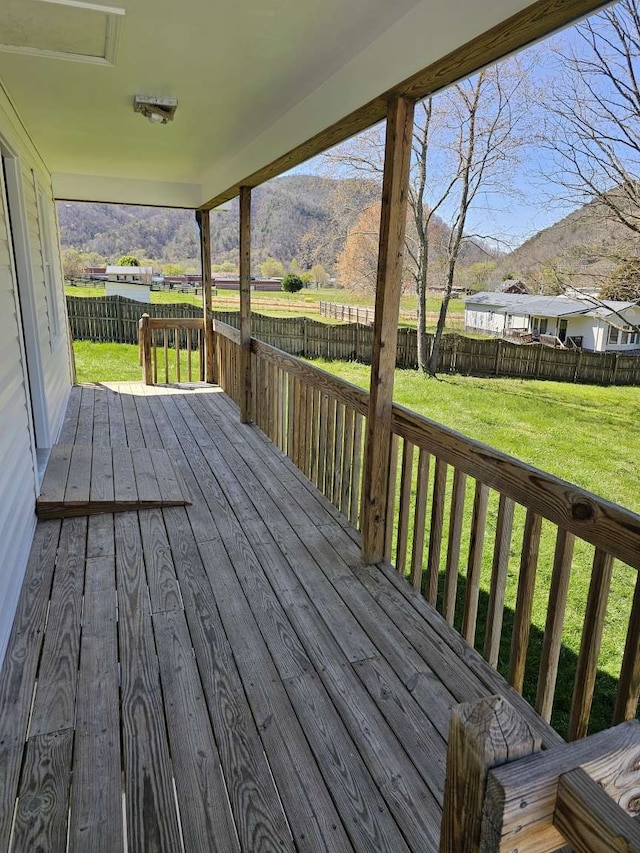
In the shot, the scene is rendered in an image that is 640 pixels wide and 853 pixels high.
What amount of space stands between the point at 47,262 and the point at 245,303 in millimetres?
1975

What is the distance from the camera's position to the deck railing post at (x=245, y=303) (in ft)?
17.1

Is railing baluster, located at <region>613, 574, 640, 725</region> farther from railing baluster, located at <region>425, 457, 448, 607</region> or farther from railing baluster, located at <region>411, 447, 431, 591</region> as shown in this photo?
railing baluster, located at <region>411, 447, 431, 591</region>

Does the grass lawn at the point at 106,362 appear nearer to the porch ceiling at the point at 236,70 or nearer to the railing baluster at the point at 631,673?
the porch ceiling at the point at 236,70

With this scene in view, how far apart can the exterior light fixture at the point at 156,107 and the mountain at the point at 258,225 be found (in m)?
3.42

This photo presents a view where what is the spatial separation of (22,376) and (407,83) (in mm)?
2508

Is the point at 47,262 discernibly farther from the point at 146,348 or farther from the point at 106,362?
the point at 106,362

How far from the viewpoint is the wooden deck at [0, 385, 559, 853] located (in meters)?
1.51

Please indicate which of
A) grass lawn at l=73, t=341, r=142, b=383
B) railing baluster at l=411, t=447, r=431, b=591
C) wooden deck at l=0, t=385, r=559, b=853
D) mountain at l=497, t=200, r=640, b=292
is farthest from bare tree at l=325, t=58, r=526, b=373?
grass lawn at l=73, t=341, r=142, b=383

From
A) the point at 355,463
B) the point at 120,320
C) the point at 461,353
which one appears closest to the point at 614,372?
the point at 461,353

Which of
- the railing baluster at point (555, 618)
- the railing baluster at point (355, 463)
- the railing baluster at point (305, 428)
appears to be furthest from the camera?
the railing baluster at point (305, 428)

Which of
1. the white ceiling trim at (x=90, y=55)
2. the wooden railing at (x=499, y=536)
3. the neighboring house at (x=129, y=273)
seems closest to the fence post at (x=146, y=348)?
the wooden railing at (x=499, y=536)

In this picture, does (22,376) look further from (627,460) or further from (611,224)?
(627,460)

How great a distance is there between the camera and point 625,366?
19.2ft

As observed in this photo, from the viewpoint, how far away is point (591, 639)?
5.45 ft
